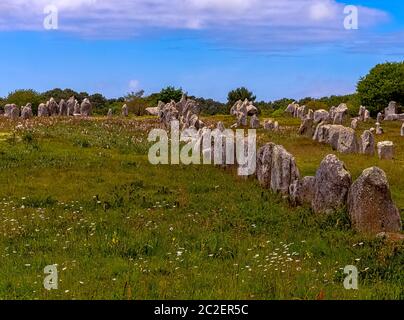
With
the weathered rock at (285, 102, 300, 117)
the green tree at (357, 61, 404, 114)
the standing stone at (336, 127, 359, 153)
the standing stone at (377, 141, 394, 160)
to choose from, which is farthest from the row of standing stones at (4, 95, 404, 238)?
the green tree at (357, 61, 404, 114)

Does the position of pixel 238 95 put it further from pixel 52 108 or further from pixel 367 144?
pixel 367 144

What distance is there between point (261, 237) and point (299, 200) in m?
5.45

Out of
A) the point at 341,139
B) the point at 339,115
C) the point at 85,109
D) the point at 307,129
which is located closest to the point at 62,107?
the point at 85,109

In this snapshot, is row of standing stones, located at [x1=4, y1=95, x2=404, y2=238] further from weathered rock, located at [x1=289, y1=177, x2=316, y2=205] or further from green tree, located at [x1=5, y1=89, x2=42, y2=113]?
green tree, located at [x1=5, y1=89, x2=42, y2=113]

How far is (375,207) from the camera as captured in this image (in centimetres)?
1827

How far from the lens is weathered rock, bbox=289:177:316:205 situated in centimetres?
2241

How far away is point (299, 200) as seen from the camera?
A: 22.9 m

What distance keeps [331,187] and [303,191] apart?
237cm

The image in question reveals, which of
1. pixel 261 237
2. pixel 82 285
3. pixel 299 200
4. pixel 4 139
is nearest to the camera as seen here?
pixel 82 285

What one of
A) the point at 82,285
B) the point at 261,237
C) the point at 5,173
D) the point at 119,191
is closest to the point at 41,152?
the point at 5,173

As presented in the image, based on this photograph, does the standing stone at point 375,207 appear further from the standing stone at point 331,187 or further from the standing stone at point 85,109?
the standing stone at point 85,109

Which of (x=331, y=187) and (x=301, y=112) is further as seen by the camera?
(x=301, y=112)

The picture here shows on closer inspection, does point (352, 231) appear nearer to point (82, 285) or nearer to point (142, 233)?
point (142, 233)

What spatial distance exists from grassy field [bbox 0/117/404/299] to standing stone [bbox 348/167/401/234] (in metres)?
0.60
